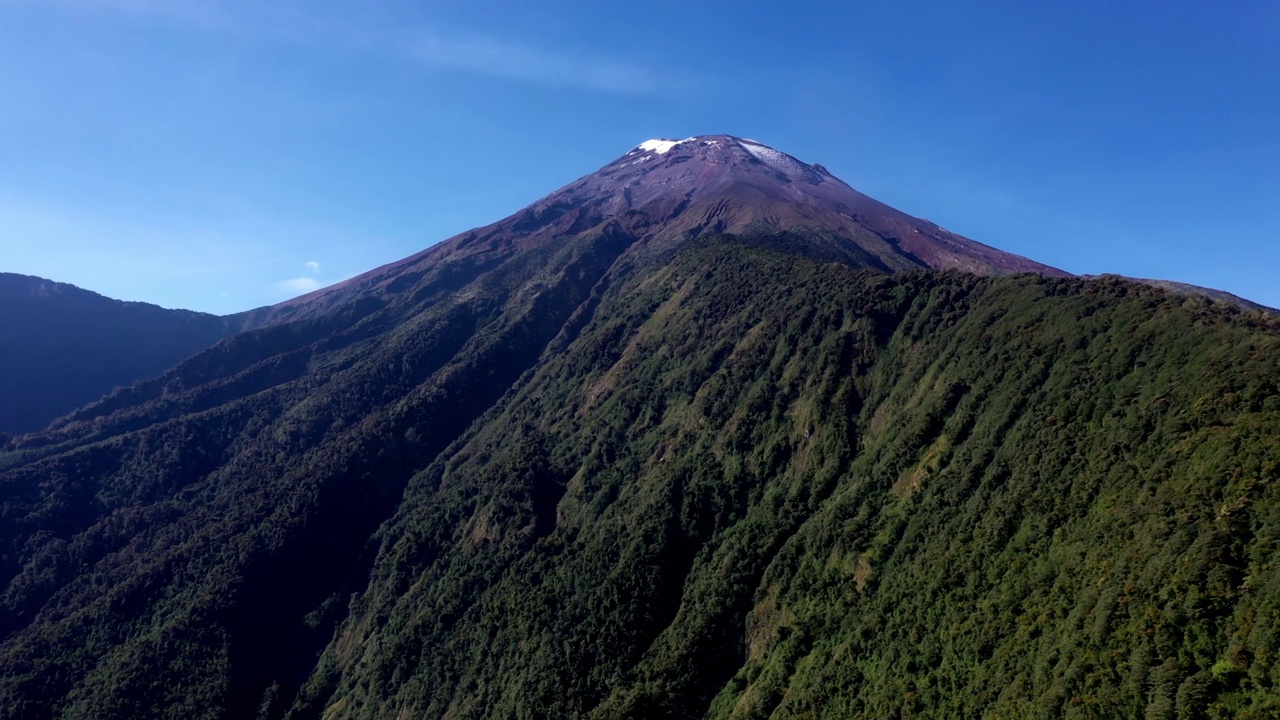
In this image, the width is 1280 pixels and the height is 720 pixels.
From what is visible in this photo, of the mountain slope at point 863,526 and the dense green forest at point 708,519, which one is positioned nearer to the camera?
the mountain slope at point 863,526

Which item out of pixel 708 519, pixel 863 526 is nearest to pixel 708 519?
pixel 708 519

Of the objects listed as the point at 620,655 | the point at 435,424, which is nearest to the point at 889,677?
the point at 620,655

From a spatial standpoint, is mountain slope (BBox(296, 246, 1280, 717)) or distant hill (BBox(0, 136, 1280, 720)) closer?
mountain slope (BBox(296, 246, 1280, 717))

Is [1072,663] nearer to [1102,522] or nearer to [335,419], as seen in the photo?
[1102,522]

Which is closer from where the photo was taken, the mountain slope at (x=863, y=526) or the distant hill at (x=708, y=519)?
the mountain slope at (x=863, y=526)

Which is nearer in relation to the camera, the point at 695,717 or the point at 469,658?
the point at 695,717
